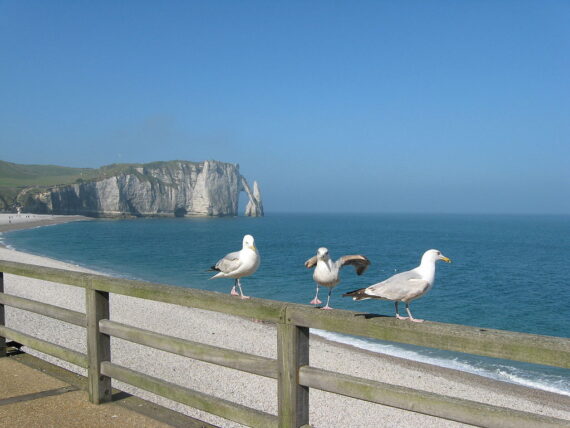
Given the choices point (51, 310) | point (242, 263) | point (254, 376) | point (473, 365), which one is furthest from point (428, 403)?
point (473, 365)

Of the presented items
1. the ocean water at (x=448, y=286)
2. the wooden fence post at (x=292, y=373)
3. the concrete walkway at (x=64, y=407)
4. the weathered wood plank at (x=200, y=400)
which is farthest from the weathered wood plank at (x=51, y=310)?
the ocean water at (x=448, y=286)

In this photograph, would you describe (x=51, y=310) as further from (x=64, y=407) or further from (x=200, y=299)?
(x=200, y=299)

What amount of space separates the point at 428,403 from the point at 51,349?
3.81 meters

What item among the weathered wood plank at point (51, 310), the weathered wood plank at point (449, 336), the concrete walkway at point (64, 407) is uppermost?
the weathered wood plank at point (449, 336)

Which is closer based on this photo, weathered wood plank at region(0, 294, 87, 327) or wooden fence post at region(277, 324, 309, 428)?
wooden fence post at region(277, 324, 309, 428)

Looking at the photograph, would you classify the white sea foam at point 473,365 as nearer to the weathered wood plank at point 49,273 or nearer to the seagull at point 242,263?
the seagull at point 242,263

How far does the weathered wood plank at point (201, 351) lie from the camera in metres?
3.39

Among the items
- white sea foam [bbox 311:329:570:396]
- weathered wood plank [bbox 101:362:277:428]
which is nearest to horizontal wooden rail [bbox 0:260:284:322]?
weathered wood plank [bbox 101:362:277:428]

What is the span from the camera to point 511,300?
95.2 ft

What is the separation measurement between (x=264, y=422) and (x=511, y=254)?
63.9 metres

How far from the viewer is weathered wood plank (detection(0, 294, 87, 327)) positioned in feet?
15.2

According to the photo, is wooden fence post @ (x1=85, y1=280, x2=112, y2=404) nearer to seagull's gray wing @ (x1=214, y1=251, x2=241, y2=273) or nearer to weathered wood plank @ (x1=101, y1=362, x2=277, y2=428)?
weathered wood plank @ (x1=101, y1=362, x2=277, y2=428)

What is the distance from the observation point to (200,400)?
381 centimetres

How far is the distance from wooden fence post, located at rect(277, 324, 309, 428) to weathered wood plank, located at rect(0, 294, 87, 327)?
7.30ft
